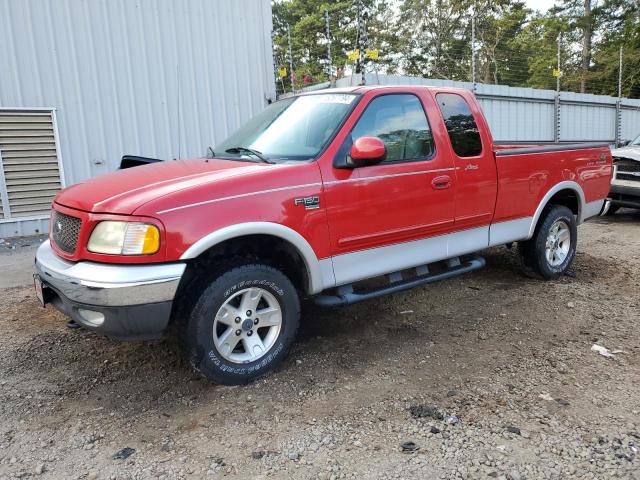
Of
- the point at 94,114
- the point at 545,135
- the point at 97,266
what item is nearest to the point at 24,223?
the point at 94,114

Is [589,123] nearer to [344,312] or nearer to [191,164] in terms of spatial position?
[344,312]

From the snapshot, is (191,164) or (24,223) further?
(24,223)

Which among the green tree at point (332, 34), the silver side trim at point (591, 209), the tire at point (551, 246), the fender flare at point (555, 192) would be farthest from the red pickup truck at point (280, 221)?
the green tree at point (332, 34)

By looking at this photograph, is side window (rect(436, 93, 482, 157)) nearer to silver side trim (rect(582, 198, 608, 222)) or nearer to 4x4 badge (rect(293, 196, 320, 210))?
4x4 badge (rect(293, 196, 320, 210))

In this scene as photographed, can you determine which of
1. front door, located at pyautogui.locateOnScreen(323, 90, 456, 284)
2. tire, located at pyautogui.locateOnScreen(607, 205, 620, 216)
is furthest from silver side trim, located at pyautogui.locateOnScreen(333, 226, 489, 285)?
tire, located at pyautogui.locateOnScreen(607, 205, 620, 216)

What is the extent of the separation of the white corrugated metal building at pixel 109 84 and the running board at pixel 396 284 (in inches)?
228

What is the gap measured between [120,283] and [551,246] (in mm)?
4401

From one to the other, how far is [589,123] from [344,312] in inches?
538

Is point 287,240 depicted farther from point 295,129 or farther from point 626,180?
point 626,180

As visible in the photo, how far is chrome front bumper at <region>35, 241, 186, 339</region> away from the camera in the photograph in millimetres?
2801

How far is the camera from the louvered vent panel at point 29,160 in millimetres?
7789

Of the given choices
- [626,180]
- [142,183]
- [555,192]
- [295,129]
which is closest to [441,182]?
[295,129]

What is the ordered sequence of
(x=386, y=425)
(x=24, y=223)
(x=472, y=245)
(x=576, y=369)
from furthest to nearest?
(x=24, y=223), (x=472, y=245), (x=576, y=369), (x=386, y=425)

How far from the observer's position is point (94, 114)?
828 cm
